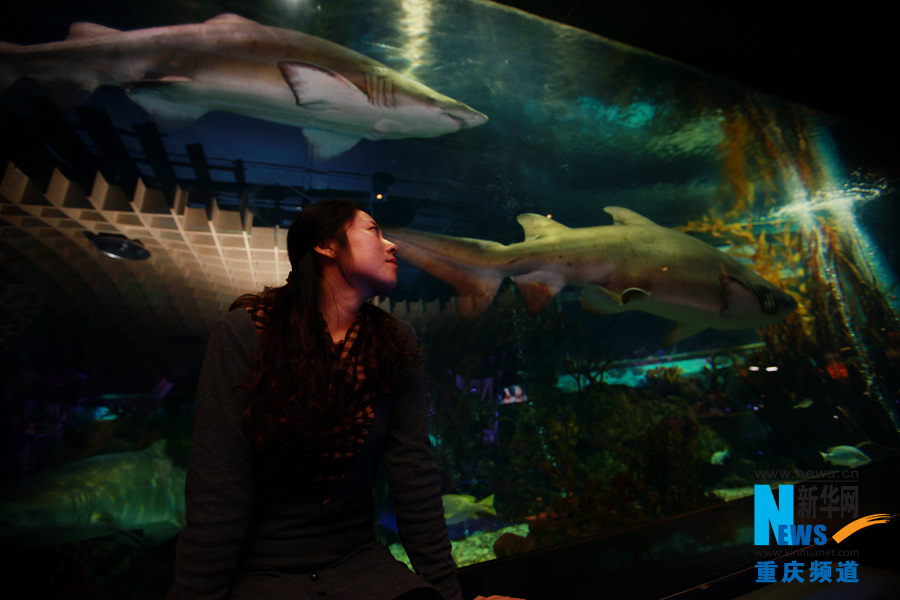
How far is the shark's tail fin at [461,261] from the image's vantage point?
3324 millimetres

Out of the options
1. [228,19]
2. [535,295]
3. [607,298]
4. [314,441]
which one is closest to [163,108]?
[228,19]

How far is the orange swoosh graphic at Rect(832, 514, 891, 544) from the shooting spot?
6.79 ft

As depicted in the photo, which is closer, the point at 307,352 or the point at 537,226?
the point at 307,352

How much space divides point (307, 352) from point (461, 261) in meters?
2.45

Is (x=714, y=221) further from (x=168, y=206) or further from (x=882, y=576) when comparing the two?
(x=168, y=206)

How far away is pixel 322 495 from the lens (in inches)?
45.1

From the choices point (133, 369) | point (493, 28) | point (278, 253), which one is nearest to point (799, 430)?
point (493, 28)

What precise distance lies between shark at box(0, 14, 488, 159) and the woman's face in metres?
2.38

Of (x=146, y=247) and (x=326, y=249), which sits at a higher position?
(x=146, y=247)

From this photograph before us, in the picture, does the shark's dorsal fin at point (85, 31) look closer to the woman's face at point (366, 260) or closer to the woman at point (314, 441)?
the woman at point (314, 441)

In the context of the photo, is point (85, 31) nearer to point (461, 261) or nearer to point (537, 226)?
point (461, 261)

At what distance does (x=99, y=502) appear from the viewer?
2.15 metres

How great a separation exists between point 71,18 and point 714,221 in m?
8.49


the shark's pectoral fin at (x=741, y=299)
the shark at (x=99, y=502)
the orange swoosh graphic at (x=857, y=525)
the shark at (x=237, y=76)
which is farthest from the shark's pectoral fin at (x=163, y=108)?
the shark's pectoral fin at (x=741, y=299)
